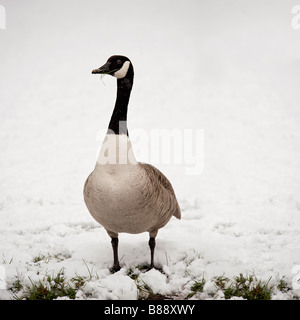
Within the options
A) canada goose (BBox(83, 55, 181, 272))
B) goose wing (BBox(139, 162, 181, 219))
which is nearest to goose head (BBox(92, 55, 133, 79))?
canada goose (BBox(83, 55, 181, 272))

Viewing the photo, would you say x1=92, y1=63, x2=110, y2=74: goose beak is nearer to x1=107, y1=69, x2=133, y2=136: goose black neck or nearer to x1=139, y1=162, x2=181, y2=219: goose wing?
x1=107, y1=69, x2=133, y2=136: goose black neck

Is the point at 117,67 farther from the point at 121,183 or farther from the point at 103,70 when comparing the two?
the point at 121,183

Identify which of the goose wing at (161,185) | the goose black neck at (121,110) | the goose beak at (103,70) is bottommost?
the goose wing at (161,185)

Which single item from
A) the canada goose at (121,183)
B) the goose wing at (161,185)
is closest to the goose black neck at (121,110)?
the canada goose at (121,183)

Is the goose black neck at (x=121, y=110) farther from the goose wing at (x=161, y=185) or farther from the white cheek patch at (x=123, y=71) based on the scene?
the goose wing at (x=161, y=185)

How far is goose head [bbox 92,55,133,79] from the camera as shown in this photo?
3.82m

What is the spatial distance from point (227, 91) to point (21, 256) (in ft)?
33.0

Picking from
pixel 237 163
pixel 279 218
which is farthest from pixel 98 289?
pixel 237 163

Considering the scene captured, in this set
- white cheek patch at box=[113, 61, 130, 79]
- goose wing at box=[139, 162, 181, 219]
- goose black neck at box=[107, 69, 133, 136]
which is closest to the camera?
goose black neck at box=[107, 69, 133, 136]

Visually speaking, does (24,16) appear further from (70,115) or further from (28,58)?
(70,115)

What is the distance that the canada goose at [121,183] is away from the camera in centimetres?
371

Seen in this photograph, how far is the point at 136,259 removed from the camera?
15.2 ft

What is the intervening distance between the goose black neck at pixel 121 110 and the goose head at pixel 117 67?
6 cm

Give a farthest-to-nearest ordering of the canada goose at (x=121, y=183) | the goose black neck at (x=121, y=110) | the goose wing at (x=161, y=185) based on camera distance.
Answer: the goose wing at (x=161, y=185) → the goose black neck at (x=121, y=110) → the canada goose at (x=121, y=183)
